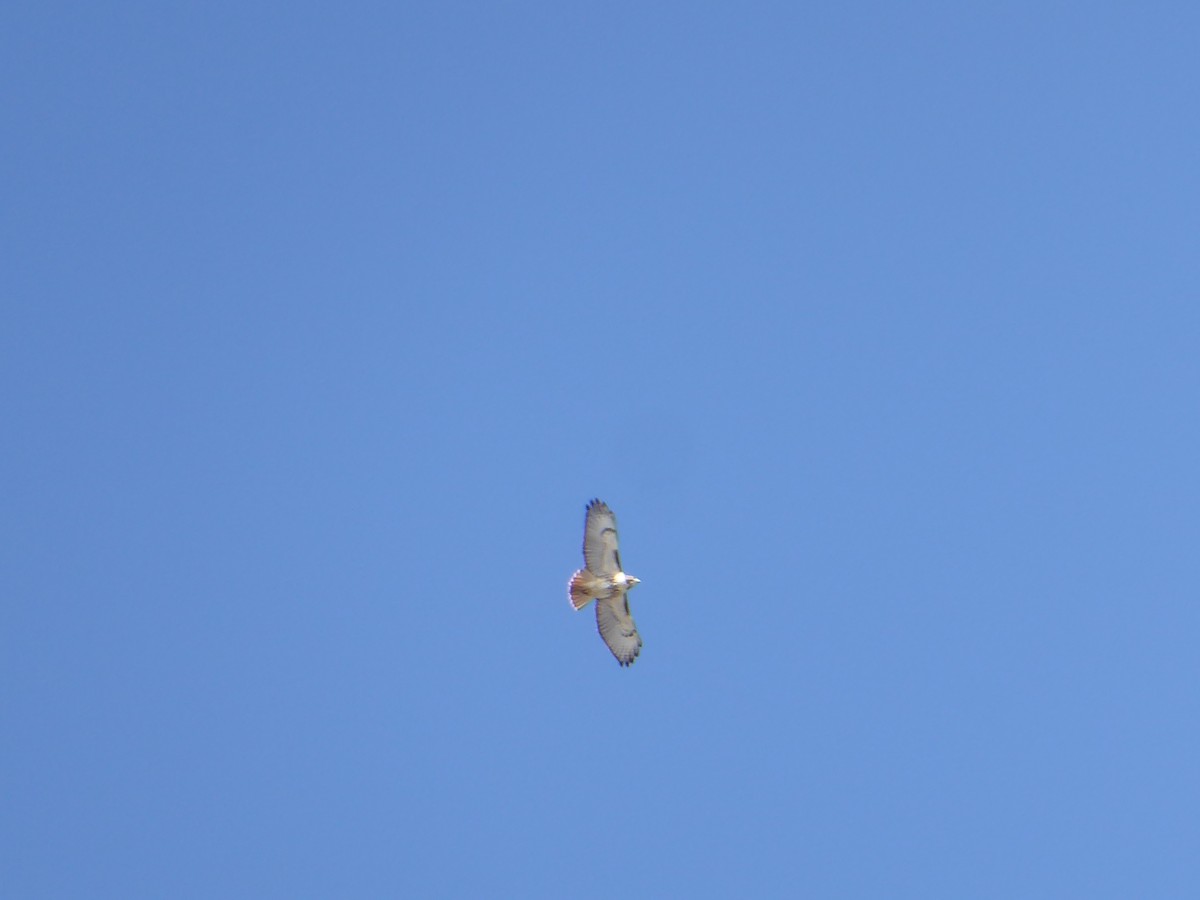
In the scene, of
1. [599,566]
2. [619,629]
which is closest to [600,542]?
[599,566]

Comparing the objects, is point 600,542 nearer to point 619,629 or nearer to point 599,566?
point 599,566

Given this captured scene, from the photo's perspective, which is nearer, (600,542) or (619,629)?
(600,542)

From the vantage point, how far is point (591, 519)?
30281 mm

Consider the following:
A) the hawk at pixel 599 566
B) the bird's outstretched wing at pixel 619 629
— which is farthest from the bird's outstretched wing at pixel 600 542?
the bird's outstretched wing at pixel 619 629

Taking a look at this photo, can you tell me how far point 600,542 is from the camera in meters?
30.3

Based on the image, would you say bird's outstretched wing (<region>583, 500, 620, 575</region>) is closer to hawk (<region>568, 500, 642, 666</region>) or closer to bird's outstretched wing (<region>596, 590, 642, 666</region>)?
hawk (<region>568, 500, 642, 666</region>)

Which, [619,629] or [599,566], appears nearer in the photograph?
Answer: [599,566]

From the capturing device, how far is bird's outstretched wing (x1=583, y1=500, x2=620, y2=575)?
99.1ft

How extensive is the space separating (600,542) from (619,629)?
2380 mm

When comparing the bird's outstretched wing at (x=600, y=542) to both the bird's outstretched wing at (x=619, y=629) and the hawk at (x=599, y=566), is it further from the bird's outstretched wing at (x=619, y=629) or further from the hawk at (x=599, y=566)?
the bird's outstretched wing at (x=619, y=629)

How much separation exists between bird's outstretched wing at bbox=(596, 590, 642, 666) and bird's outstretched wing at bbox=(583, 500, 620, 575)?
967 mm

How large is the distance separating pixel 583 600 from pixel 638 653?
6.96 ft

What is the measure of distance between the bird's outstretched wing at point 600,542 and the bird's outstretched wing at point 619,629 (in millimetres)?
967

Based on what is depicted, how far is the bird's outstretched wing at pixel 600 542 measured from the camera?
99.1 feet
